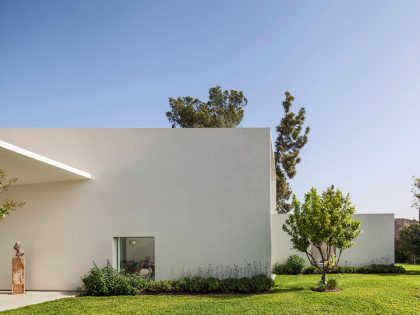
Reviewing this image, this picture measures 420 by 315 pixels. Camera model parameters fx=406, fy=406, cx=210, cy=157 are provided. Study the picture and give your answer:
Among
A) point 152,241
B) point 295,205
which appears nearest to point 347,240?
point 295,205

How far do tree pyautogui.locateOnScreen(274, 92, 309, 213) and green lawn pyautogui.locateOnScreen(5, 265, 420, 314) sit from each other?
16.6 metres

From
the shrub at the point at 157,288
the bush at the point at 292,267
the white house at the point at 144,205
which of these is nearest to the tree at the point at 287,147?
the bush at the point at 292,267

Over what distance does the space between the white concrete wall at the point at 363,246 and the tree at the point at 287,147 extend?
986cm

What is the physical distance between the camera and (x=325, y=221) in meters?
12.8

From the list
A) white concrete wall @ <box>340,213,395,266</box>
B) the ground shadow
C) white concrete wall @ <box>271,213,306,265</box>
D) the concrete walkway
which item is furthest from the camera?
white concrete wall @ <box>340,213,395,266</box>

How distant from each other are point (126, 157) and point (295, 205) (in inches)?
236

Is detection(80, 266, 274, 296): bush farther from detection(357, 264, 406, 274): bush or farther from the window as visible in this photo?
detection(357, 264, 406, 274): bush

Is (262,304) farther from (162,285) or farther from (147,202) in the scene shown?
(147,202)

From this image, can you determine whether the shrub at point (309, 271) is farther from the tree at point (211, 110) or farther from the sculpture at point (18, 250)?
the tree at point (211, 110)

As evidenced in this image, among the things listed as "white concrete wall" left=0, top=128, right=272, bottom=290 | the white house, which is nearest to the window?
the white house

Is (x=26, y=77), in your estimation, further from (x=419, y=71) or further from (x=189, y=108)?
(x=189, y=108)

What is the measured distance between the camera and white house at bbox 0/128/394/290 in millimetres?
13719

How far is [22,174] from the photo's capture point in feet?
41.6

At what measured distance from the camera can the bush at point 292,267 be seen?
18.4 meters
